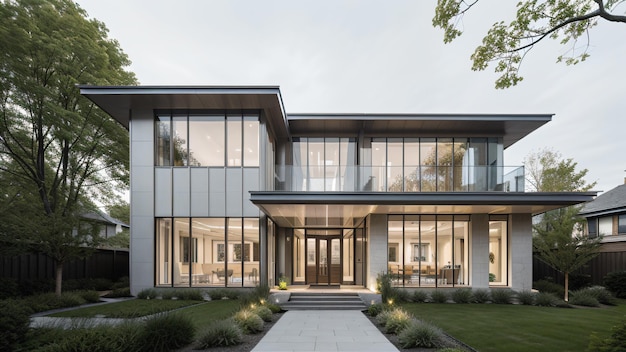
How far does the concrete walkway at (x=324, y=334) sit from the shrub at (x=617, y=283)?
1564 centimetres

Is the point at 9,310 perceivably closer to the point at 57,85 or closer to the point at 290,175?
the point at 290,175

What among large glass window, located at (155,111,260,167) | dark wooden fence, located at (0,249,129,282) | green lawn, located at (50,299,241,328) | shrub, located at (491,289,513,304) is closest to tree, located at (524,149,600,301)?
shrub, located at (491,289,513,304)

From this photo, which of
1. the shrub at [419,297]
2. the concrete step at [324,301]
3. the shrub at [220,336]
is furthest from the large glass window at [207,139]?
the shrub at [419,297]

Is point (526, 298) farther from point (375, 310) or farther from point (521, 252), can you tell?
point (375, 310)

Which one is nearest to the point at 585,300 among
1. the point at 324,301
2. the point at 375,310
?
the point at 375,310

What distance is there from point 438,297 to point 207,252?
35.2 feet

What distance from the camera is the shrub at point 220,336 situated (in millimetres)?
8102

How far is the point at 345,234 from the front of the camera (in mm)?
22125

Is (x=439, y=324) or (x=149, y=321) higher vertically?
(x=149, y=321)

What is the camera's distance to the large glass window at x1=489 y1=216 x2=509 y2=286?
17859mm

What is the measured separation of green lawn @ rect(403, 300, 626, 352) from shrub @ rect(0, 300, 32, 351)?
981 centimetres

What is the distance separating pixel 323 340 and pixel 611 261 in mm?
20957

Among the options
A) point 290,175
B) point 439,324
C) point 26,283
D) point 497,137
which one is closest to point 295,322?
point 439,324

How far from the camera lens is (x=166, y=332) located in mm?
7664
